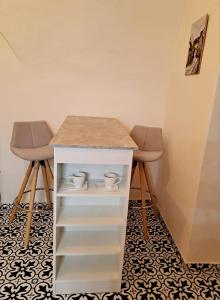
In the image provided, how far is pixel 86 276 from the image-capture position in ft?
5.34

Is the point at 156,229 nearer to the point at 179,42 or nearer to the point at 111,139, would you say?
the point at 111,139

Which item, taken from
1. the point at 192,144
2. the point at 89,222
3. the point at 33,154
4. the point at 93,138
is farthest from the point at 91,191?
the point at 192,144

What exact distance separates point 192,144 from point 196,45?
800 millimetres

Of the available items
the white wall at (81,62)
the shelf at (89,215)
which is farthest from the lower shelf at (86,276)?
the white wall at (81,62)

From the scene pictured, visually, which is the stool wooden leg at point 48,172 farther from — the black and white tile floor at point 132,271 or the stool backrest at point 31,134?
the black and white tile floor at point 132,271

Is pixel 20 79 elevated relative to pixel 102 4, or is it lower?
lower

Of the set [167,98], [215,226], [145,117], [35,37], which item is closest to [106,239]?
[215,226]

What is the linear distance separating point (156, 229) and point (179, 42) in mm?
1896

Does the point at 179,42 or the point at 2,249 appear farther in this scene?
the point at 179,42

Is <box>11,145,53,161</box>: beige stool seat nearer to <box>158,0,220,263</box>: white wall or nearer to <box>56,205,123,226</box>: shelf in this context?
<box>56,205,123,226</box>: shelf

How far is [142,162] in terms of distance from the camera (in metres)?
2.26

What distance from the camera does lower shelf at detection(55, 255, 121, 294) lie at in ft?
5.26

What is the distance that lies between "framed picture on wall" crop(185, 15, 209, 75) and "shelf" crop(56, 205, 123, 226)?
50.2 inches

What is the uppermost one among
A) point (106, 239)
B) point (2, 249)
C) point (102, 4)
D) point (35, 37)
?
point (102, 4)
